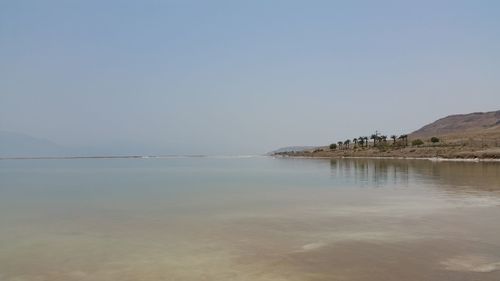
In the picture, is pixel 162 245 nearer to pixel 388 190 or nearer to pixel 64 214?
pixel 64 214

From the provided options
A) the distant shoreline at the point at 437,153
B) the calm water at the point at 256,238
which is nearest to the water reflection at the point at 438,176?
the calm water at the point at 256,238

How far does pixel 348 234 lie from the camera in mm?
15852

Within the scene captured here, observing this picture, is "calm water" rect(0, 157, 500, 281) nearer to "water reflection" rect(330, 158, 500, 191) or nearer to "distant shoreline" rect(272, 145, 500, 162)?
"water reflection" rect(330, 158, 500, 191)

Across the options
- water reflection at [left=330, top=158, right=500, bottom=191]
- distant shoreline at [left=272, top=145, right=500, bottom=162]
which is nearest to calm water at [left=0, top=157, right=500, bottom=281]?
water reflection at [left=330, top=158, right=500, bottom=191]

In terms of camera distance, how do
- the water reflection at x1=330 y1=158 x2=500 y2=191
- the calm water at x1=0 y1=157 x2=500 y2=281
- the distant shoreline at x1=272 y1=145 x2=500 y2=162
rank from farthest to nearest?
the distant shoreline at x1=272 y1=145 x2=500 y2=162
the water reflection at x1=330 y1=158 x2=500 y2=191
the calm water at x1=0 y1=157 x2=500 y2=281

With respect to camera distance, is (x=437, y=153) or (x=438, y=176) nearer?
Answer: (x=438, y=176)

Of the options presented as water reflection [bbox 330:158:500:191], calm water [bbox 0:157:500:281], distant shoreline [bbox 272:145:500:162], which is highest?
distant shoreline [bbox 272:145:500:162]

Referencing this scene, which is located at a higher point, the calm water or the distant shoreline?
the distant shoreline

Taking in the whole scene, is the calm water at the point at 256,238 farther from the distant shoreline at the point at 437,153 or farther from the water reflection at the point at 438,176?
the distant shoreline at the point at 437,153

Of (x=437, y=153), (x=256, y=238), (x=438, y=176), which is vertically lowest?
(x=256, y=238)

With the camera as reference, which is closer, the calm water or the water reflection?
the calm water

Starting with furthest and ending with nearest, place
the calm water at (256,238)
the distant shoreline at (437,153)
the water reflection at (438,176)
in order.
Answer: the distant shoreline at (437,153)
the water reflection at (438,176)
the calm water at (256,238)

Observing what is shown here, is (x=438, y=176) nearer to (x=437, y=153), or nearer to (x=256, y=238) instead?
(x=256, y=238)

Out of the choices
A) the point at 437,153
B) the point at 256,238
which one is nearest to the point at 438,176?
the point at 256,238
